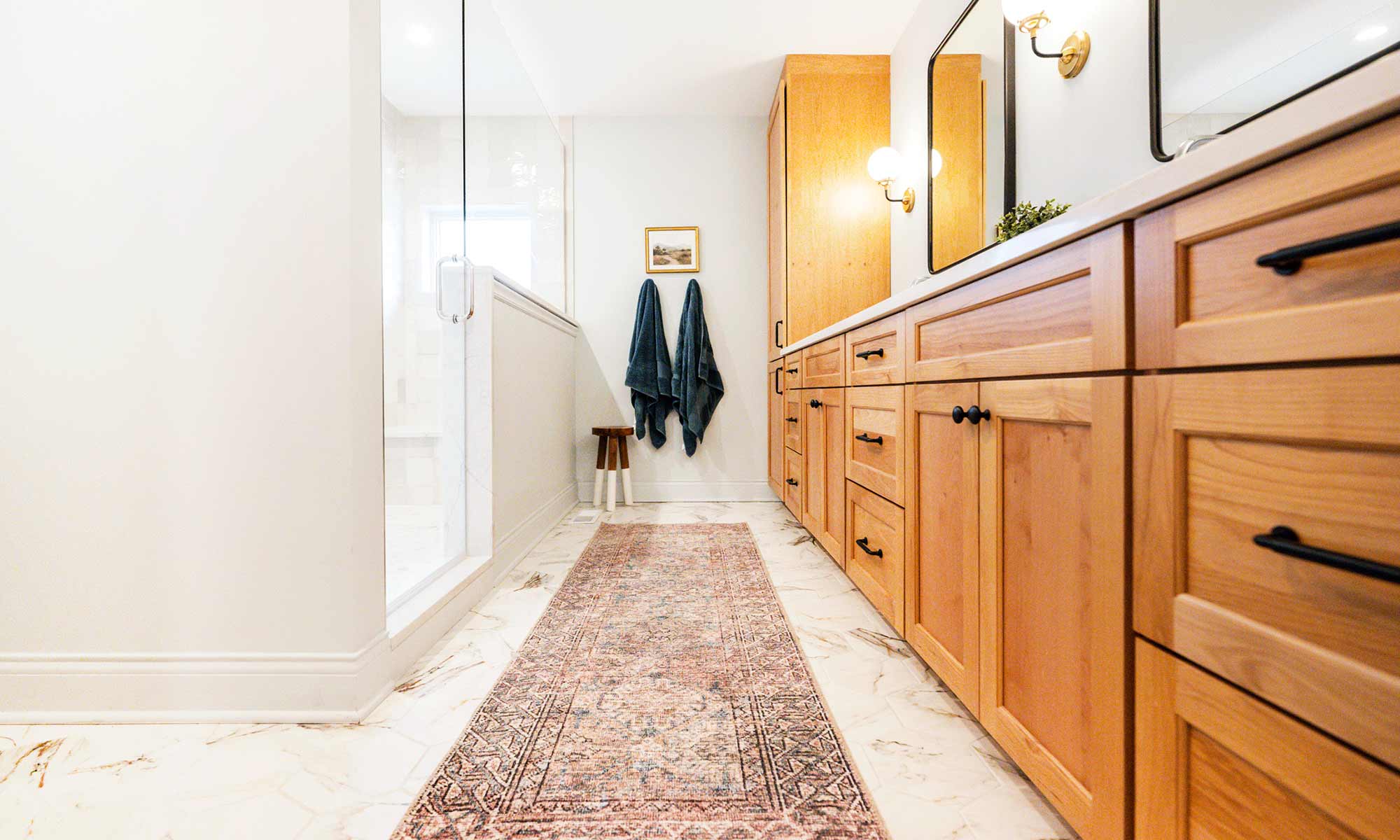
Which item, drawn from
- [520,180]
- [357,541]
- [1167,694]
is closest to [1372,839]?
[1167,694]

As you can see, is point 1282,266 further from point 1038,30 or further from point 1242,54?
point 1038,30

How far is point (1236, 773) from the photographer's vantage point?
0.50 meters

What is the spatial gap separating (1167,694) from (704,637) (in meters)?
1.07

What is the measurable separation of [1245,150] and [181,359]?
1.60 m

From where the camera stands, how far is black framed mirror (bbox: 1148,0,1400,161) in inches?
32.5

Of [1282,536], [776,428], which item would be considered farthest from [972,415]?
[776,428]

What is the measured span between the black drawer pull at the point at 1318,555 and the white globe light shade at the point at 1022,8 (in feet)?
5.50

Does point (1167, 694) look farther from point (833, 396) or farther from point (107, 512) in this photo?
point (107, 512)

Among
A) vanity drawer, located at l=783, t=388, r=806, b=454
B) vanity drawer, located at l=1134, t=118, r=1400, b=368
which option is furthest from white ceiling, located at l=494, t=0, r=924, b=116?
vanity drawer, located at l=1134, t=118, r=1400, b=368

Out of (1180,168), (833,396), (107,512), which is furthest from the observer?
(833,396)

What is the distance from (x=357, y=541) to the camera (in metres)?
1.15

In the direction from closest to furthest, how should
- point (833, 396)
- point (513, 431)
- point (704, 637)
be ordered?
point (704, 637) < point (833, 396) < point (513, 431)

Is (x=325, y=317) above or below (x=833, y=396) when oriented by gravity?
above

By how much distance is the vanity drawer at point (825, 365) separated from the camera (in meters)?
1.83
